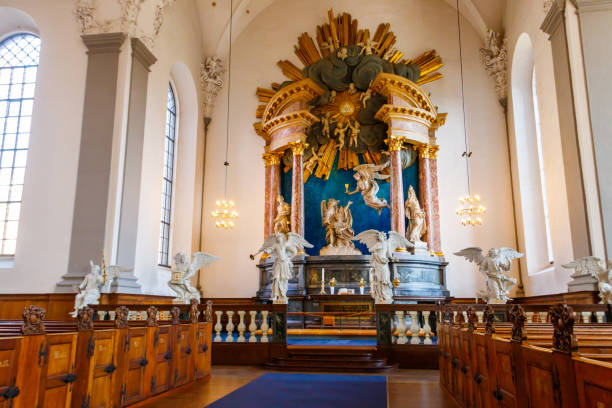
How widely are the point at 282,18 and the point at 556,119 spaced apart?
9504 mm

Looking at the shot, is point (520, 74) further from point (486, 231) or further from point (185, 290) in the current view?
point (185, 290)

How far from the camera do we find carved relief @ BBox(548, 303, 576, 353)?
2628 mm

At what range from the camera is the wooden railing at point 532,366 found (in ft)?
8.05

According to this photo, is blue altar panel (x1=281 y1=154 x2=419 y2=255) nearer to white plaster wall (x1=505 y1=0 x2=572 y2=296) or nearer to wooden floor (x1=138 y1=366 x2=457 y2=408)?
white plaster wall (x1=505 y1=0 x2=572 y2=296)

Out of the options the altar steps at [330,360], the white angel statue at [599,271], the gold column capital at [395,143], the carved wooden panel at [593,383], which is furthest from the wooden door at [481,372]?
the gold column capital at [395,143]

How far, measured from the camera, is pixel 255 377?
7.57m

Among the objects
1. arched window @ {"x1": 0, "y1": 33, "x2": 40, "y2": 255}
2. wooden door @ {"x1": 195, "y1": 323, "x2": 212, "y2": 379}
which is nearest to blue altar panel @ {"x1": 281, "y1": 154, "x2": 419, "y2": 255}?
arched window @ {"x1": 0, "y1": 33, "x2": 40, "y2": 255}

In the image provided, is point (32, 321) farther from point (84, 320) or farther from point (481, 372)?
point (481, 372)

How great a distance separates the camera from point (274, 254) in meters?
10.3

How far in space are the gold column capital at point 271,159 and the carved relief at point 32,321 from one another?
12188 millimetres

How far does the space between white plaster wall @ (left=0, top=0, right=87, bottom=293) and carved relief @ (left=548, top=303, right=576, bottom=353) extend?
1046 centimetres

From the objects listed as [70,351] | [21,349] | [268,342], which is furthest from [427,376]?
[21,349]

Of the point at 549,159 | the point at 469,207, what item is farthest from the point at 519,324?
the point at 469,207

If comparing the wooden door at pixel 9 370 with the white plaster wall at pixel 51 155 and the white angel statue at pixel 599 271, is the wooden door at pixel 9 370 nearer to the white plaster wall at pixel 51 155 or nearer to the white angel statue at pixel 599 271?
the white plaster wall at pixel 51 155
